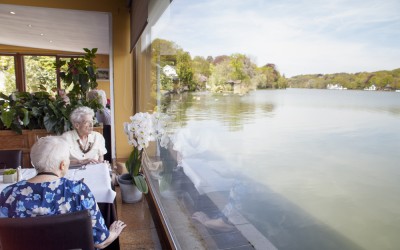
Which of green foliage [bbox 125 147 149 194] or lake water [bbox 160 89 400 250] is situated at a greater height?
lake water [bbox 160 89 400 250]

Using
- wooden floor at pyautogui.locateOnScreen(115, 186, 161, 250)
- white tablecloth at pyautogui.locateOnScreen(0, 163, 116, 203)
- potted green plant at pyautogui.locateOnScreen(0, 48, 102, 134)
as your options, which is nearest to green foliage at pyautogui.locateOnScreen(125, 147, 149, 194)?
wooden floor at pyautogui.locateOnScreen(115, 186, 161, 250)

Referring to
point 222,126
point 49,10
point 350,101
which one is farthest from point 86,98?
point 350,101

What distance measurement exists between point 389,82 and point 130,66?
471 centimetres

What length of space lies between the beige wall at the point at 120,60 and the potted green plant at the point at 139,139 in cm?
192

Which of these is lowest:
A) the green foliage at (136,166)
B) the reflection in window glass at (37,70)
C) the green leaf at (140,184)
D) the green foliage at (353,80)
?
the green leaf at (140,184)

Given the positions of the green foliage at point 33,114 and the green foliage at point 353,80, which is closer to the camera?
the green foliage at point 353,80

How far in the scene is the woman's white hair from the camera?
133 centimetres

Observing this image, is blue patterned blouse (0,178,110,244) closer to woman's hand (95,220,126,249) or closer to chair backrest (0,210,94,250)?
chair backrest (0,210,94,250)

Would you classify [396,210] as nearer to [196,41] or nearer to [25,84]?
[196,41]

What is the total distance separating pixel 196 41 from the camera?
6.21 ft

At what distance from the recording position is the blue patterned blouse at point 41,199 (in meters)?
1.28

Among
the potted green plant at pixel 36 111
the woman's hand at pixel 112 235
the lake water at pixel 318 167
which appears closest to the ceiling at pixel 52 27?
the potted green plant at pixel 36 111

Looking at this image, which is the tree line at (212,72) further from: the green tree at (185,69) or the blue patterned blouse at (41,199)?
the blue patterned blouse at (41,199)

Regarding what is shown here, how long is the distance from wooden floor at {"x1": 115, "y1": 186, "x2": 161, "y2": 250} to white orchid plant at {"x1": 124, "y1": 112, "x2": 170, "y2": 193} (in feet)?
0.89
